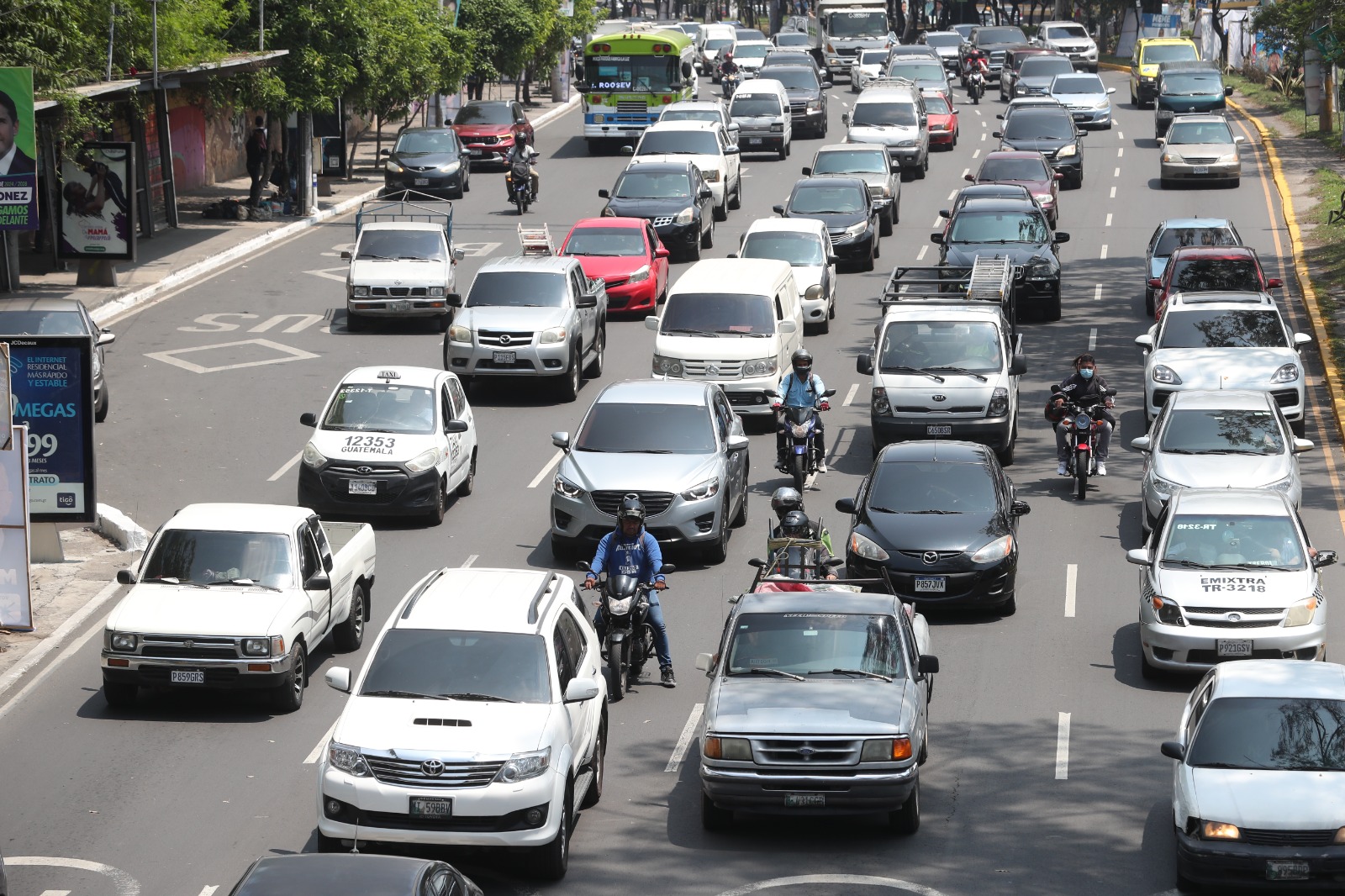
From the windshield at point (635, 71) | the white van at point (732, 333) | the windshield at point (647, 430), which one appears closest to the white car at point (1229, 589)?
the windshield at point (647, 430)

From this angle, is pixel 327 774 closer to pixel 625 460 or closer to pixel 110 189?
pixel 625 460

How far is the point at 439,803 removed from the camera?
11.8m

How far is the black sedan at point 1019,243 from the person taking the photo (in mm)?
32156

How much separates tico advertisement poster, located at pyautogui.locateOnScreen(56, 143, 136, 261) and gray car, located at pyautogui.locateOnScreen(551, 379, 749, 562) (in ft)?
50.3

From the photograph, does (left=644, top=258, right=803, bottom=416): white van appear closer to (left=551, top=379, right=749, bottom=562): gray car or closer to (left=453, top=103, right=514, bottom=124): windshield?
(left=551, top=379, right=749, bottom=562): gray car

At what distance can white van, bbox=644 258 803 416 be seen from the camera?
86.0 feet

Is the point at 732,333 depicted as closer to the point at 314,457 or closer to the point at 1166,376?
the point at 1166,376

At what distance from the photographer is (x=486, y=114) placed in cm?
5300

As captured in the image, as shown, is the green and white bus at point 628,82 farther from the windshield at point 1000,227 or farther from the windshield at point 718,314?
the windshield at point 718,314

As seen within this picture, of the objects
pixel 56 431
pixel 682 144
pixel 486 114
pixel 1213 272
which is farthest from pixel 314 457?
pixel 486 114

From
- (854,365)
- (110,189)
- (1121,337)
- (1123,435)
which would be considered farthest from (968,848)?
(110,189)

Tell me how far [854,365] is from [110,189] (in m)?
14.0

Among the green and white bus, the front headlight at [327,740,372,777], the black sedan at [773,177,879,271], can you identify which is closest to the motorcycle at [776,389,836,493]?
the front headlight at [327,740,372,777]

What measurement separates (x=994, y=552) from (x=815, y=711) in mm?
6111
